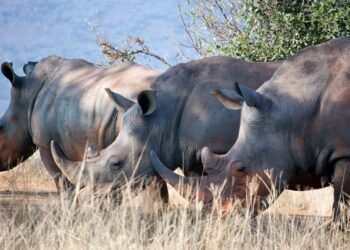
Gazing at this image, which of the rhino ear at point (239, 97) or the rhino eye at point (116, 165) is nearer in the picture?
the rhino ear at point (239, 97)

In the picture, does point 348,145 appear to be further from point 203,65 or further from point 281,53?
point 281,53

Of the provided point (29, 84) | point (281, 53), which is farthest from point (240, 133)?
point (281, 53)

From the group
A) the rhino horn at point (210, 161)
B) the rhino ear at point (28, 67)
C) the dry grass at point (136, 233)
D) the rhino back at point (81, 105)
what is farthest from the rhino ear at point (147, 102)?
the rhino ear at point (28, 67)

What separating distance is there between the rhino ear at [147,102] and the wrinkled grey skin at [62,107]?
1.24m

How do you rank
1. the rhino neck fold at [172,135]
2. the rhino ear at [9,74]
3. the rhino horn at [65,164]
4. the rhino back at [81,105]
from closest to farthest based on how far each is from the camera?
1. the rhino neck fold at [172,135]
2. the rhino horn at [65,164]
3. the rhino back at [81,105]
4. the rhino ear at [9,74]

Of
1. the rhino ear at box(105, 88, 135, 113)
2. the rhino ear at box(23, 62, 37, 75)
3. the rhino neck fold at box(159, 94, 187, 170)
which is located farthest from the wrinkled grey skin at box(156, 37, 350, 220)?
the rhino ear at box(23, 62, 37, 75)

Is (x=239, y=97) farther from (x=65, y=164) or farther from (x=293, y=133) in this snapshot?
(x=65, y=164)

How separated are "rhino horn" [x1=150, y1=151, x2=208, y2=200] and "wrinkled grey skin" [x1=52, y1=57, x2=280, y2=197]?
2.66 ft

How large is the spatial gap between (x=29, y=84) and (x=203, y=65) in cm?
384

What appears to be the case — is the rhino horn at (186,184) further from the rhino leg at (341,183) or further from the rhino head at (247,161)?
the rhino leg at (341,183)

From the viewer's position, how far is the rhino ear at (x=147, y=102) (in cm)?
961

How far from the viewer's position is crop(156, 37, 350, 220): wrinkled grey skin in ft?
Answer: 27.6

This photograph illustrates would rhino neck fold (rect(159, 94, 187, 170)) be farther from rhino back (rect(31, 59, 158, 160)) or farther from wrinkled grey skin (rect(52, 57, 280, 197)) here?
rhino back (rect(31, 59, 158, 160))

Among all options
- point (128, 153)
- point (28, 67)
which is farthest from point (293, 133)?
point (28, 67)
